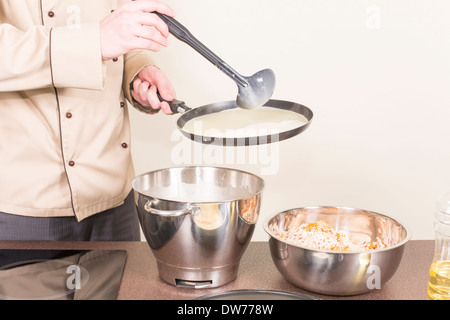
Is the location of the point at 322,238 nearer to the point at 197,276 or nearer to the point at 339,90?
the point at 197,276

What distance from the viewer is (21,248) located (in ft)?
4.15

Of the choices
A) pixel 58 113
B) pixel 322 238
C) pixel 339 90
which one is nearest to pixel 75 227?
pixel 58 113

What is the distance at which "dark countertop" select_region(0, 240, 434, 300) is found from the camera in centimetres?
106

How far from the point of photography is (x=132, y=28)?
1.24 m

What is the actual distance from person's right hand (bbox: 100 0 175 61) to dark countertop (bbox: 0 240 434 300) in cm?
47

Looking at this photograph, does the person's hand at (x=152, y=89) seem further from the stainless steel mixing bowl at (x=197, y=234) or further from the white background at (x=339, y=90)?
the white background at (x=339, y=90)

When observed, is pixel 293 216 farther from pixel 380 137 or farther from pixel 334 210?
pixel 380 137

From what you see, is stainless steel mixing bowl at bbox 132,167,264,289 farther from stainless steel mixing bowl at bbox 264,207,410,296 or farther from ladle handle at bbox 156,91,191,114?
ladle handle at bbox 156,91,191,114

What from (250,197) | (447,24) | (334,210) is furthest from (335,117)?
(250,197)

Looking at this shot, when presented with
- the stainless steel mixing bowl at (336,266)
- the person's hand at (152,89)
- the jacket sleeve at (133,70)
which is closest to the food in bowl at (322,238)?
the stainless steel mixing bowl at (336,266)

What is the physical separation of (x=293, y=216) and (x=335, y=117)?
1258 millimetres

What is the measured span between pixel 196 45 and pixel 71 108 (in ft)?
1.50

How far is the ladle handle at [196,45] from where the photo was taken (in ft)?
4.00

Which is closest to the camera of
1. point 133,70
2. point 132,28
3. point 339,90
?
point 132,28
